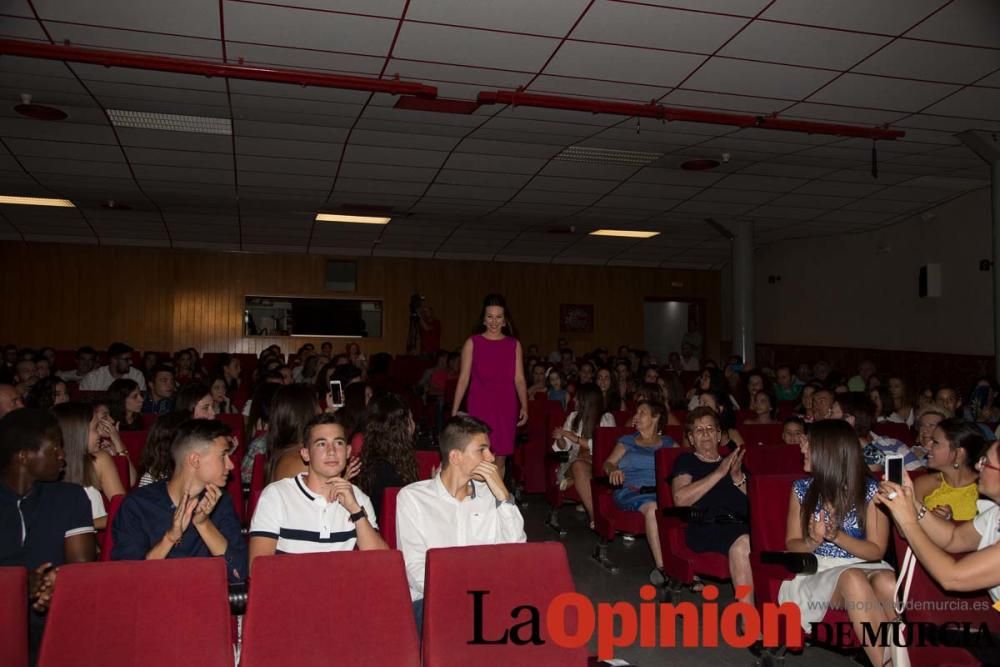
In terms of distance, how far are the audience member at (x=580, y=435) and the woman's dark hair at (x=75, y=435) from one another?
330cm

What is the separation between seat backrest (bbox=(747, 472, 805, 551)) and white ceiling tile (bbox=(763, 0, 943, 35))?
307cm

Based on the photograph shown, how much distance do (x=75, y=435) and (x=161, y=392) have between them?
11.0 ft

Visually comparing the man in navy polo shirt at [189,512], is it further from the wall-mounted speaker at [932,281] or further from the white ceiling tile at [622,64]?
the wall-mounted speaker at [932,281]

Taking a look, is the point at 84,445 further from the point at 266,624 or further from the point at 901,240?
the point at 901,240

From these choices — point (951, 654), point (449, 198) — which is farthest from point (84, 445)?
point (449, 198)

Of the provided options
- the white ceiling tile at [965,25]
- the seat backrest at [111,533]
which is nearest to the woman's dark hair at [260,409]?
the seat backrest at [111,533]

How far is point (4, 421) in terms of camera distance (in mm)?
2639

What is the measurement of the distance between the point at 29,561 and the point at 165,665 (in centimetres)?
87

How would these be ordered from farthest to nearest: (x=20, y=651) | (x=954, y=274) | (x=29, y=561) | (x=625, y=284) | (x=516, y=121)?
(x=625, y=284) < (x=954, y=274) < (x=516, y=121) < (x=29, y=561) < (x=20, y=651)

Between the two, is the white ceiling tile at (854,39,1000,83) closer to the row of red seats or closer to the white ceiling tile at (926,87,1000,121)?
the white ceiling tile at (926,87,1000,121)

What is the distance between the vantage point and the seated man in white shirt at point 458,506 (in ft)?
9.14

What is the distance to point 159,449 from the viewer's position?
3.57m

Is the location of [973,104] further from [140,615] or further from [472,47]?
[140,615]

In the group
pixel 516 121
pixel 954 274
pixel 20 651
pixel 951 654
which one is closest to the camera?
pixel 20 651
